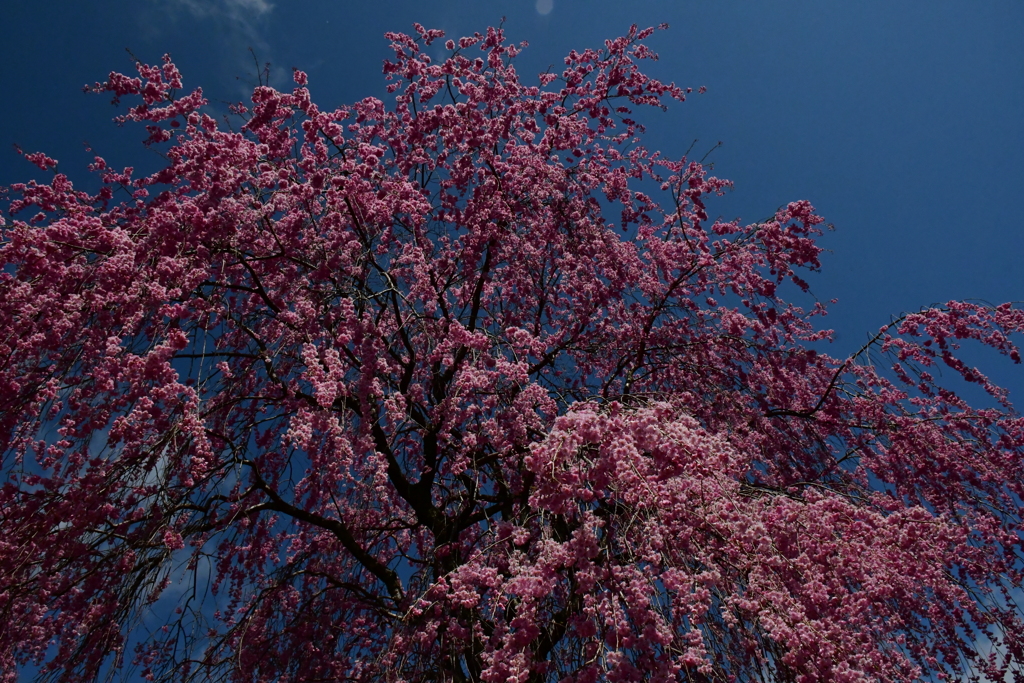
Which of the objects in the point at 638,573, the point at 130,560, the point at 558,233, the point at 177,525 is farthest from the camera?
the point at 558,233

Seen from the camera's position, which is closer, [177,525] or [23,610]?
[23,610]

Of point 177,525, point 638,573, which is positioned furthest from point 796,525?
point 177,525

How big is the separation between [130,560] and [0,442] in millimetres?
1159

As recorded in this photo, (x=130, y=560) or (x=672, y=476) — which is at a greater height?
(x=130, y=560)

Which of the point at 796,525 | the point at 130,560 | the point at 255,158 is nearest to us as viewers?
the point at 796,525

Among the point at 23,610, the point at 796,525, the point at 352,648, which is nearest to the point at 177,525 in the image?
the point at 23,610

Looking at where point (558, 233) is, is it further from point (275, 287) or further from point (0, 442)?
point (0, 442)

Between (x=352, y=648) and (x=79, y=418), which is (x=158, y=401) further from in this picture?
(x=352, y=648)

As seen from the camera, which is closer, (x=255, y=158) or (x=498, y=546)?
(x=498, y=546)

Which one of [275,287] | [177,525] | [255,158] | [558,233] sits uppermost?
[558,233]

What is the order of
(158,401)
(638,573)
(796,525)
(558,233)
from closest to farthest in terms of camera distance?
1. (638,573)
2. (796,525)
3. (158,401)
4. (558,233)

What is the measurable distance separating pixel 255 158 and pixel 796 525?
5078 millimetres

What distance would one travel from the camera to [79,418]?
13.1 ft

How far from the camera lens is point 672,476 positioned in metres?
3.36
